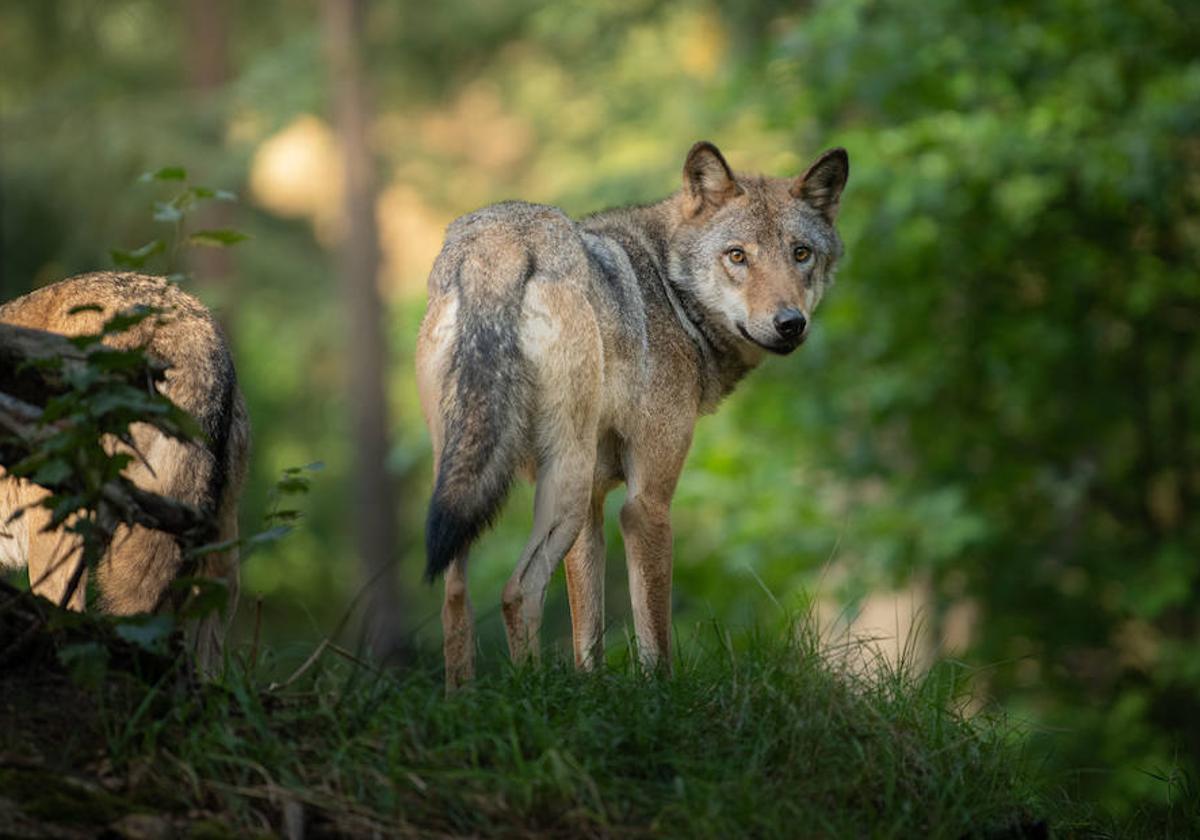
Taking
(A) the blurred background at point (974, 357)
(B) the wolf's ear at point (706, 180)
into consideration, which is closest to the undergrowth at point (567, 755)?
(B) the wolf's ear at point (706, 180)

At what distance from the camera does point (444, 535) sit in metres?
4.33

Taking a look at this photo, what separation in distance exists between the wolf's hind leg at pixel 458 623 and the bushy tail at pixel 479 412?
0.78ft

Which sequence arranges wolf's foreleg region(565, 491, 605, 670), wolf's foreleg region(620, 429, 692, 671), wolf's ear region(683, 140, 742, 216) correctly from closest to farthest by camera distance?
wolf's foreleg region(620, 429, 692, 671), wolf's foreleg region(565, 491, 605, 670), wolf's ear region(683, 140, 742, 216)

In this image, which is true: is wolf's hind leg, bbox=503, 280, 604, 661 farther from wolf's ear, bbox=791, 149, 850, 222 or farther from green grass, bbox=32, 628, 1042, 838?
wolf's ear, bbox=791, 149, 850, 222

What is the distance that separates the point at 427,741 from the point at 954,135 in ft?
27.1

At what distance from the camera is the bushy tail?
441cm

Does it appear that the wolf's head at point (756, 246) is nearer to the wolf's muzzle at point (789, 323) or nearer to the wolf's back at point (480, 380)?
the wolf's muzzle at point (789, 323)

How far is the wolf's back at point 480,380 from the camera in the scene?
4.44 m

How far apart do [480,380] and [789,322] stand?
1561 mm

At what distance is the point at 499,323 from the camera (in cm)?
488

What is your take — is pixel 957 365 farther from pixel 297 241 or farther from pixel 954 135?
pixel 297 241

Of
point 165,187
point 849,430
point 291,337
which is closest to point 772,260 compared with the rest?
point 849,430

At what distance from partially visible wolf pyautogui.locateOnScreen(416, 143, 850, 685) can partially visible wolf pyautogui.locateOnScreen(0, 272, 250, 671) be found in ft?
2.26

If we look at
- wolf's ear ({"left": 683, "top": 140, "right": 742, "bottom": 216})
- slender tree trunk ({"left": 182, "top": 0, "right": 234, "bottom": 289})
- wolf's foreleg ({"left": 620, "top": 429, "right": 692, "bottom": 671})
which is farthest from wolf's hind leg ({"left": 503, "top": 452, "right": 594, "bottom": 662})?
slender tree trunk ({"left": 182, "top": 0, "right": 234, "bottom": 289})
